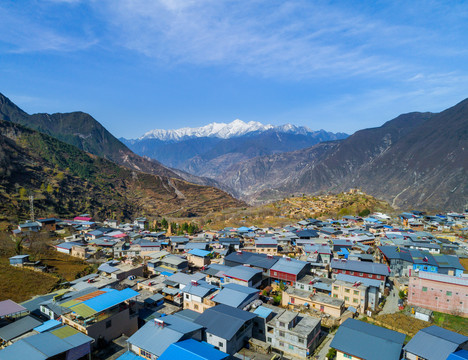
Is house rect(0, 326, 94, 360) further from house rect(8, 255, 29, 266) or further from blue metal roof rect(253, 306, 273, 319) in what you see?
house rect(8, 255, 29, 266)

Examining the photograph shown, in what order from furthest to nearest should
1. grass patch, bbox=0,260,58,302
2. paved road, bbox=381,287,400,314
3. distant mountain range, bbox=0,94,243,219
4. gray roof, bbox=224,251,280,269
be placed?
distant mountain range, bbox=0,94,243,219 < gray roof, bbox=224,251,280,269 < paved road, bbox=381,287,400,314 < grass patch, bbox=0,260,58,302

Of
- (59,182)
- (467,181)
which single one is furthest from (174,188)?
(467,181)

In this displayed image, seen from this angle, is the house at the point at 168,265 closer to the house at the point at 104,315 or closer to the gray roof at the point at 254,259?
the gray roof at the point at 254,259

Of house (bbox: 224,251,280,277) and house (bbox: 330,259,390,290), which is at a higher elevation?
house (bbox: 224,251,280,277)

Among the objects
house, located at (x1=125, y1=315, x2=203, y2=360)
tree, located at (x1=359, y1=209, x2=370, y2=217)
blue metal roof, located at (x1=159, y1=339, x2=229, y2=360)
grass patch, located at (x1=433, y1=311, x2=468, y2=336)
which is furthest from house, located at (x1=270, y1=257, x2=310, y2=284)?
tree, located at (x1=359, y1=209, x2=370, y2=217)

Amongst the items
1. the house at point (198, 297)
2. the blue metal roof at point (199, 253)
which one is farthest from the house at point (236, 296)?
the blue metal roof at point (199, 253)

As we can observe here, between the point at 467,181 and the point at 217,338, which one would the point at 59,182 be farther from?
the point at 467,181

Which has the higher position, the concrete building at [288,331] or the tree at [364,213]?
the concrete building at [288,331]

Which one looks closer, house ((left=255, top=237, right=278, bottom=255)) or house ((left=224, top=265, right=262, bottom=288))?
house ((left=224, top=265, right=262, bottom=288))
